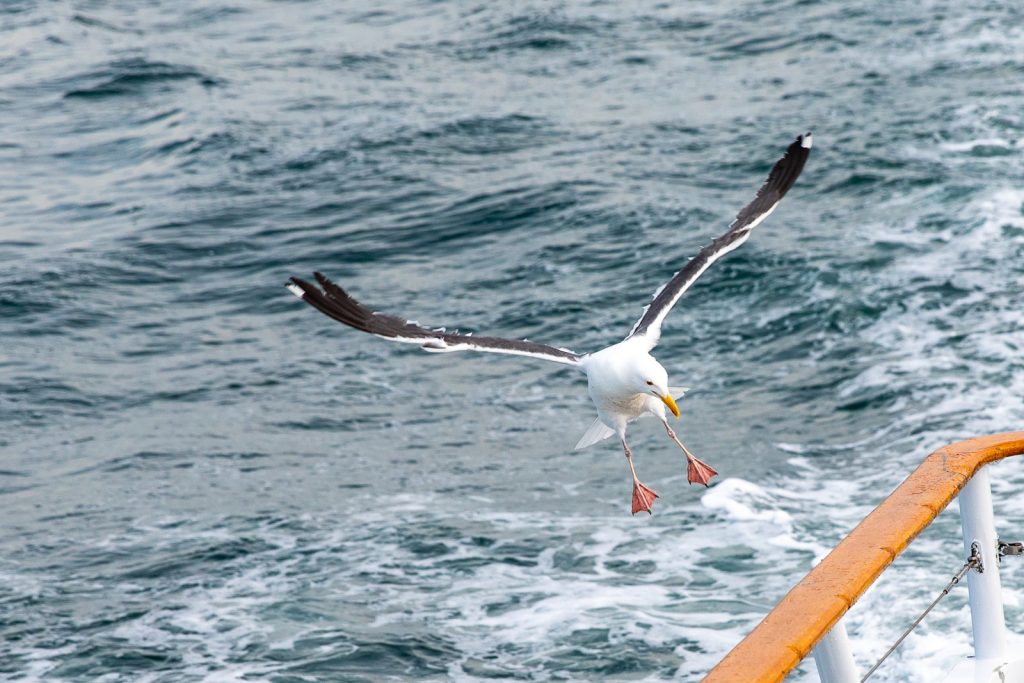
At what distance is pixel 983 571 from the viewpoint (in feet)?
12.2

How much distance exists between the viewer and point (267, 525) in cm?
1030

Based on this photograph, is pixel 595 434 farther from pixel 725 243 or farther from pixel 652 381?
pixel 725 243

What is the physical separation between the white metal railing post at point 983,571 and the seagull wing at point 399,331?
281 cm

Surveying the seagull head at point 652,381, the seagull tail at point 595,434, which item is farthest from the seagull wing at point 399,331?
the seagull tail at point 595,434

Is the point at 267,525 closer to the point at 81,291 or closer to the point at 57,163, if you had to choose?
the point at 81,291

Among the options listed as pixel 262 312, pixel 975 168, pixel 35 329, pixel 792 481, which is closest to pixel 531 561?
pixel 792 481

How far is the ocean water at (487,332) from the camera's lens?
8.74 m

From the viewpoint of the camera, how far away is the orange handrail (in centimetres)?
247

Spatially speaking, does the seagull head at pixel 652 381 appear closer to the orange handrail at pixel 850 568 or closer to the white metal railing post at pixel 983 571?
the white metal railing post at pixel 983 571

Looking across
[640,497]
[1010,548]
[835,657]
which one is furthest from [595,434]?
[835,657]

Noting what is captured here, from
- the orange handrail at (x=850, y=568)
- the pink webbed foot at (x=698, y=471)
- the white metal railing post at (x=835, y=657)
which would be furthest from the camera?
the pink webbed foot at (x=698, y=471)

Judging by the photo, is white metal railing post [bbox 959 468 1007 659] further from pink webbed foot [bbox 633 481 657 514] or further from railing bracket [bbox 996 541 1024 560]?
pink webbed foot [bbox 633 481 657 514]

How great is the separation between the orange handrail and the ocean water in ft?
12.8

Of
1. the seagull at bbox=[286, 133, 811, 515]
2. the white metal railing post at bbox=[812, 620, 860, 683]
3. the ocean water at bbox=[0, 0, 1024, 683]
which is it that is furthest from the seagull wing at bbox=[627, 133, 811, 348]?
the white metal railing post at bbox=[812, 620, 860, 683]
